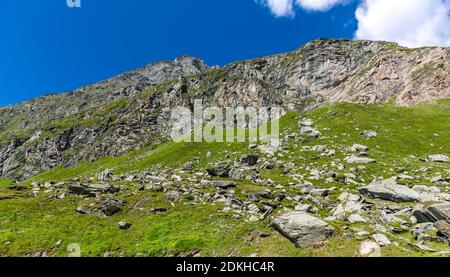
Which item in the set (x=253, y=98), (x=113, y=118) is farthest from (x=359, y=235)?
(x=113, y=118)

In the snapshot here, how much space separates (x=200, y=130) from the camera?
122 m

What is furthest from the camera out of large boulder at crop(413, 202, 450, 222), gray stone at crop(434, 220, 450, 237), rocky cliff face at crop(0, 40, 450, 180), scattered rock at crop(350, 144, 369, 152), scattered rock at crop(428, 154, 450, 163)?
rocky cliff face at crop(0, 40, 450, 180)

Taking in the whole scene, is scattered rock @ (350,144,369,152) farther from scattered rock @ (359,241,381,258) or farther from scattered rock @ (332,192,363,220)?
scattered rock @ (359,241,381,258)

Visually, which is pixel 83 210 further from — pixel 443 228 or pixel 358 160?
pixel 358 160

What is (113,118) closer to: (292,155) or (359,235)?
(292,155)

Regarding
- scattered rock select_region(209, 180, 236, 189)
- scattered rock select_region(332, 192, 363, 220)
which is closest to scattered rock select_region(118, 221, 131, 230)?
scattered rock select_region(209, 180, 236, 189)

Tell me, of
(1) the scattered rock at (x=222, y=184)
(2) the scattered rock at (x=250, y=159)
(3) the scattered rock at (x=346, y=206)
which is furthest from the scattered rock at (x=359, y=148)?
(1) the scattered rock at (x=222, y=184)

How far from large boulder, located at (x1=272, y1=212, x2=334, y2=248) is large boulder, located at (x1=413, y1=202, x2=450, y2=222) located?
930 cm

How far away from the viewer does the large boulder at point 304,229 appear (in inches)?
860

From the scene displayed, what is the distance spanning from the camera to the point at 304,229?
890 inches

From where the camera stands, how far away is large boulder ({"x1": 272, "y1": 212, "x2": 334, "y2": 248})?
2184 centimetres

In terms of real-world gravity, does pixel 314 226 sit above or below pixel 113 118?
below

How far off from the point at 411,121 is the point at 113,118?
437ft
